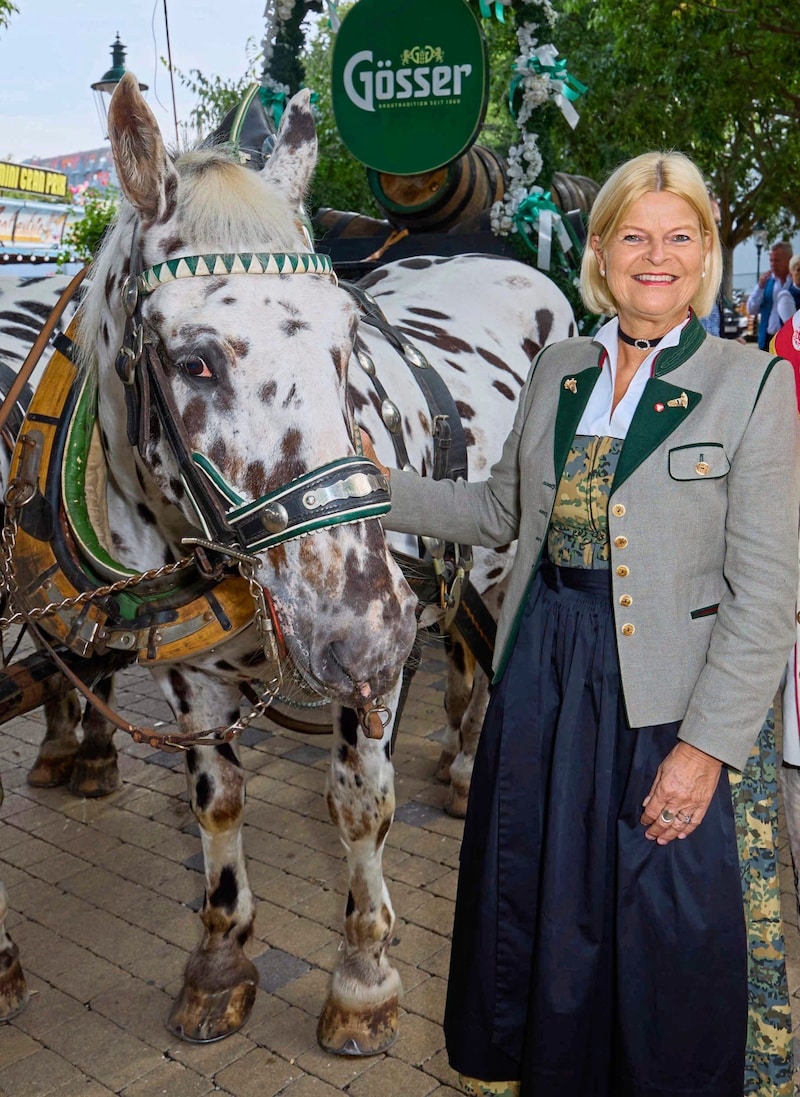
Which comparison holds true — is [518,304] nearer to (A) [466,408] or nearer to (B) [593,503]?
(A) [466,408]

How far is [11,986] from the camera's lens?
302 centimetres

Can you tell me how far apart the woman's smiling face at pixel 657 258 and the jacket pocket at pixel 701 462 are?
281mm

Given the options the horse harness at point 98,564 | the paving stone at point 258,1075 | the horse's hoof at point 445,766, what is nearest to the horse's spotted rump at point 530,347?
the horse's hoof at point 445,766

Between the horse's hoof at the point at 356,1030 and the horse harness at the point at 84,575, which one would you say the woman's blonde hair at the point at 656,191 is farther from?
the horse's hoof at the point at 356,1030

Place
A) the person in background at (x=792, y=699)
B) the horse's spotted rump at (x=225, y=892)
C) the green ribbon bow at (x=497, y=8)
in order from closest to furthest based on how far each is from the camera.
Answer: the person in background at (x=792, y=699)
the horse's spotted rump at (x=225, y=892)
the green ribbon bow at (x=497, y=8)

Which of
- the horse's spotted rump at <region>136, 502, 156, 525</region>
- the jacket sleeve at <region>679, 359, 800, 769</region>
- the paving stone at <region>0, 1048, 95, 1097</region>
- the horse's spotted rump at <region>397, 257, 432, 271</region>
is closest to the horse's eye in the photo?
the horse's spotted rump at <region>136, 502, 156, 525</region>

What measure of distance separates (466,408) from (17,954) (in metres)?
2.25

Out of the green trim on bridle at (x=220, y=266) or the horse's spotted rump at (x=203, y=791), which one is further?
the horse's spotted rump at (x=203, y=791)

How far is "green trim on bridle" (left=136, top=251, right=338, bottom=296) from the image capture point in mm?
2006

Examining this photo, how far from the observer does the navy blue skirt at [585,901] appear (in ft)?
6.23

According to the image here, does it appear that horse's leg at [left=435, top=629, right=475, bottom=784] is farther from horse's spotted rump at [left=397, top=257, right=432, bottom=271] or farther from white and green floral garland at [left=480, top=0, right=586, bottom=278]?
white and green floral garland at [left=480, top=0, right=586, bottom=278]

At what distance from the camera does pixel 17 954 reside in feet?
10.1

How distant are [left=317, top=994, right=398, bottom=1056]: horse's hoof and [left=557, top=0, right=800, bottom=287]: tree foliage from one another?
34.2ft

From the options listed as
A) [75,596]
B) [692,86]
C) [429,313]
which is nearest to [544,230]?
[429,313]
